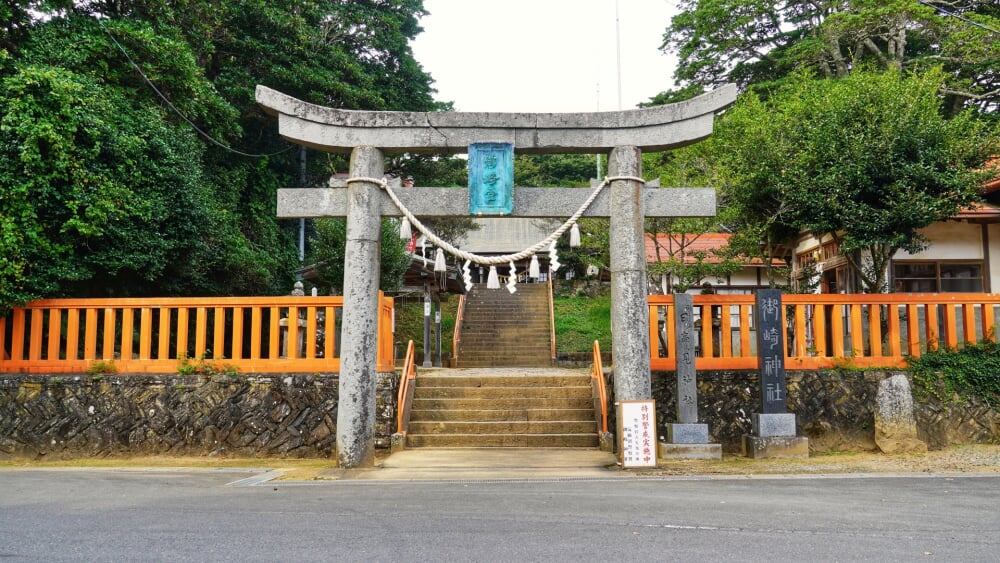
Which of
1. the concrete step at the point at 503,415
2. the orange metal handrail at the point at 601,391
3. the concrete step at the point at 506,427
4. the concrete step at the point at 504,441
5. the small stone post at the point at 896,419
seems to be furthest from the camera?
the concrete step at the point at 503,415

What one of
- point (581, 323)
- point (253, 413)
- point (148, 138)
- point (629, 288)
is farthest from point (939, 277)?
point (148, 138)

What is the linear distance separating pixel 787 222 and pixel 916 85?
134 inches

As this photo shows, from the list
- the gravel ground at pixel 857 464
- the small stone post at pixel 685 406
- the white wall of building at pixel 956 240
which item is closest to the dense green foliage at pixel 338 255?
the small stone post at pixel 685 406

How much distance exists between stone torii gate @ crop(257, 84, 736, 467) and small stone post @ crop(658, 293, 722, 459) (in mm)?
955

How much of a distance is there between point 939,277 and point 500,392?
30.6ft

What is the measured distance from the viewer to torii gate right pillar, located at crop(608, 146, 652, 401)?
9.19 metres

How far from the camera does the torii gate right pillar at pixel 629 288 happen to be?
919cm

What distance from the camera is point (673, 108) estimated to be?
369 inches

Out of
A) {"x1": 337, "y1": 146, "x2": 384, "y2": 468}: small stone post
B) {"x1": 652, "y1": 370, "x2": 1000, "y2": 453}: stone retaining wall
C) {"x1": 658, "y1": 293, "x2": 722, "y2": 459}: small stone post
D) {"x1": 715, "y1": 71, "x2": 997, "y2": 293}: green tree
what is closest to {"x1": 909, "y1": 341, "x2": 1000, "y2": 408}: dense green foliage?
{"x1": 652, "y1": 370, "x2": 1000, "y2": 453}: stone retaining wall

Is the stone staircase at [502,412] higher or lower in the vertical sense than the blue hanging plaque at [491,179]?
lower

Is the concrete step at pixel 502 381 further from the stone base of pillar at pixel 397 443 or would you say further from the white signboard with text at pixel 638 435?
the white signboard with text at pixel 638 435

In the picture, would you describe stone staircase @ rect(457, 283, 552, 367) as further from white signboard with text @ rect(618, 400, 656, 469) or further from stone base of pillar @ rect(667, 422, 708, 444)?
white signboard with text @ rect(618, 400, 656, 469)

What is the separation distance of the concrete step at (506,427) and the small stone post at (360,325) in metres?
2.32

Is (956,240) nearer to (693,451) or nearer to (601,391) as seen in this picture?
(601,391)
